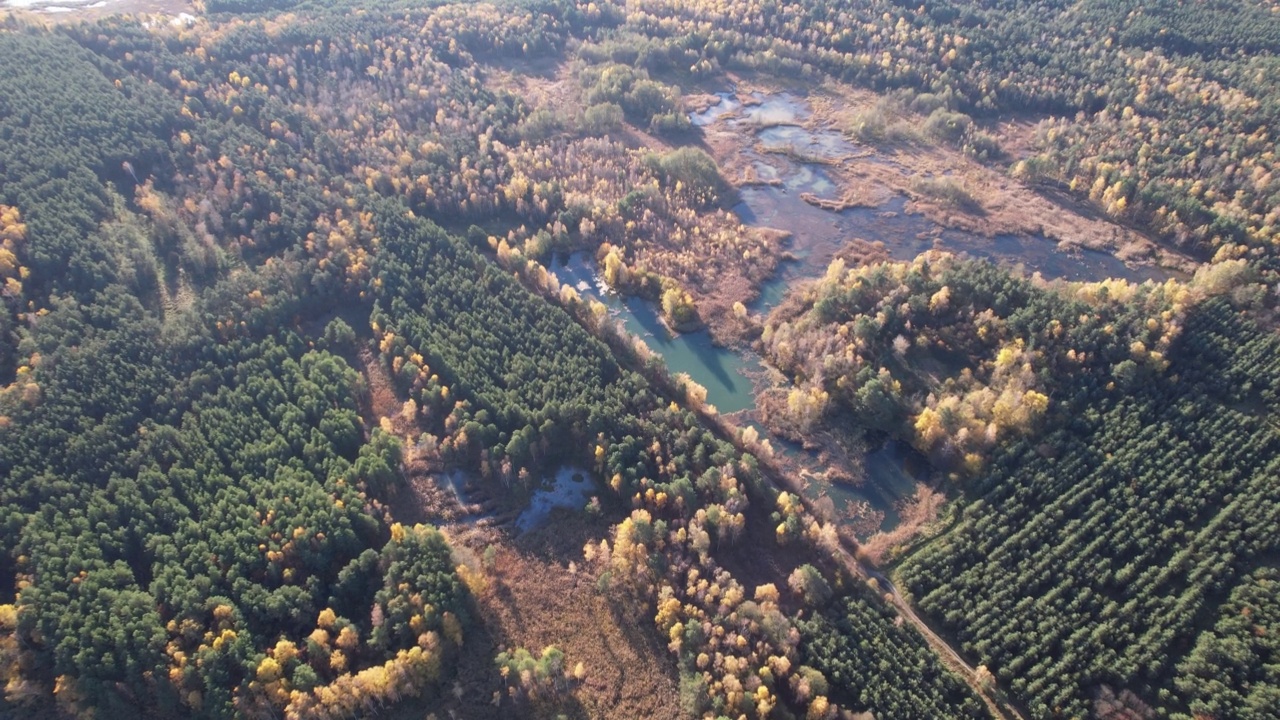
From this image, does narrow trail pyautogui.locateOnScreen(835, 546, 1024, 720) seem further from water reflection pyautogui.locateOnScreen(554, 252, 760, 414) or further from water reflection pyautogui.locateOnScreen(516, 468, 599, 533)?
water reflection pyautogui.locateOnScreen(516, 468, 599, 533)

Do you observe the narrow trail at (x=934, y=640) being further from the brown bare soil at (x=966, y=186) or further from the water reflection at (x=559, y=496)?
the brown bare soil at (x=966, y=186)

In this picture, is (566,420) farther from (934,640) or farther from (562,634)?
(934,640)

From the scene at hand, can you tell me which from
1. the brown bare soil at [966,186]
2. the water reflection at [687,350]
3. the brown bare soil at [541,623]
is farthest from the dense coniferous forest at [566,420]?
the water reflection at [687,350]

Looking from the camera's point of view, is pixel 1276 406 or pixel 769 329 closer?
pixel 1276 406

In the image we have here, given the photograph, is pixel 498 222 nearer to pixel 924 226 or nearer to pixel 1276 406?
pixel 924 226

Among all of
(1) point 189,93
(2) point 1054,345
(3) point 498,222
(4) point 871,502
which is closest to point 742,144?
(3) point 498,222

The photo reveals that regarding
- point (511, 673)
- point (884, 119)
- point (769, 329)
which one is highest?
point (884, 119)

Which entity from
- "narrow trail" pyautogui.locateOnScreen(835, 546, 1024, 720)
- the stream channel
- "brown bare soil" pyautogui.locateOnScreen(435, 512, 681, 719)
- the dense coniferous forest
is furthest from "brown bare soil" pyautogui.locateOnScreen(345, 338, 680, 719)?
the stream channel
